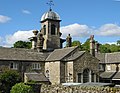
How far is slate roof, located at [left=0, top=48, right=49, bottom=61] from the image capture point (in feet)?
176

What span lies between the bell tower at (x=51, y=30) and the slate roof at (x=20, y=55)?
20.1 feet

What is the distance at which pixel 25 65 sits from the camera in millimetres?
54656

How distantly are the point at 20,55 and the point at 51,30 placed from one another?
1226 centimetres

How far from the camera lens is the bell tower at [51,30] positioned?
212ft

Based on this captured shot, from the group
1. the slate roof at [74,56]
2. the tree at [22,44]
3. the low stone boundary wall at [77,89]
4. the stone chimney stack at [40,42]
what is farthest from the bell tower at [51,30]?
the tree at [22,44]

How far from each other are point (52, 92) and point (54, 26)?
2901 cm

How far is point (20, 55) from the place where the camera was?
5553 centimetres

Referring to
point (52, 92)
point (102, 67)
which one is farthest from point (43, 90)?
point (102, 67)

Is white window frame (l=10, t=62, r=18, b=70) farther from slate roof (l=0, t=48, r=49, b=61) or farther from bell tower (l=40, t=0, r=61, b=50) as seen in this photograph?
bell tower (l=40, t=0, r=61, b=50)

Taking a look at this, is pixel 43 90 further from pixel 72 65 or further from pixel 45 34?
pixel 45 34

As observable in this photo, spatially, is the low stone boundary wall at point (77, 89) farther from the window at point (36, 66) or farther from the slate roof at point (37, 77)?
the window at point (36, 66)

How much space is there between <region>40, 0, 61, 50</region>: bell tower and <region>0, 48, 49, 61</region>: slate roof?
20.1 ft

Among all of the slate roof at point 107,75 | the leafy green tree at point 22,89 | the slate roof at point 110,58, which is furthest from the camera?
the slate roof at point 110,58

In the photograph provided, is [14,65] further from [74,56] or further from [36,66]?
[74,56]
